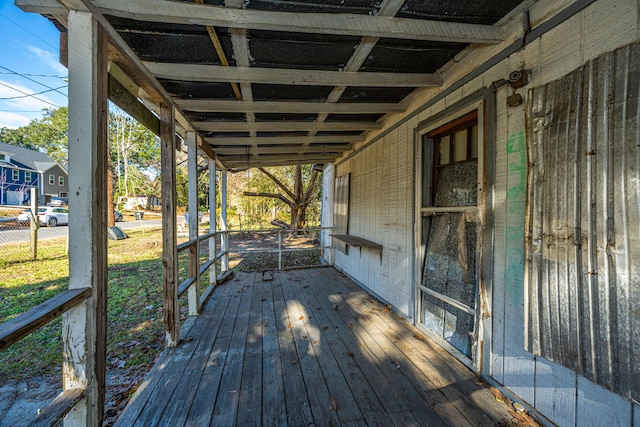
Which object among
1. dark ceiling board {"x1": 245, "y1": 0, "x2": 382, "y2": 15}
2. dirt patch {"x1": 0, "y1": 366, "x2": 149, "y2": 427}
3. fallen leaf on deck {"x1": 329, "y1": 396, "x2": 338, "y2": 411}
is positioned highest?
dark ceiling board {"x1": 245, "y1": 0, "x2": 382, "y2": 15}

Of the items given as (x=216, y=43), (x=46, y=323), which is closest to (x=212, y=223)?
(x=216, y=43)

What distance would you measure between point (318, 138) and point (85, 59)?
3.23 m

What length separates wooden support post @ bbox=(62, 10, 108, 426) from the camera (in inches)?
48.9

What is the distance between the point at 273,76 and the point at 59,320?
14.5ft


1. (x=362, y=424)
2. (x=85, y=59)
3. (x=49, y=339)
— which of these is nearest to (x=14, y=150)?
(x=49, y=339)

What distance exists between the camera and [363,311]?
3361 millimetres

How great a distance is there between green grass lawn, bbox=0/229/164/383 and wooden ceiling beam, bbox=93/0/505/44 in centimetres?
282

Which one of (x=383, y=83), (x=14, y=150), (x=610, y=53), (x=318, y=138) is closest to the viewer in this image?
(x=610, y=53)

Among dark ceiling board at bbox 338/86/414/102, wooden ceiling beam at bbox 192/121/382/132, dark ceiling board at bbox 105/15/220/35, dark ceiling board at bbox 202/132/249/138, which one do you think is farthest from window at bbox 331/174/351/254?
dark ceiling board at bbox 105/15/220/35

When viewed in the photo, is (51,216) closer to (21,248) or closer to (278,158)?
(21,248)

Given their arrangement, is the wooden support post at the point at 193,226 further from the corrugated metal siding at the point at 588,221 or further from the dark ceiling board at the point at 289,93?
the corrugated metal siding at the point at 588,221

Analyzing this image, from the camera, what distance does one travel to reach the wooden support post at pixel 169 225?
2.36 metres

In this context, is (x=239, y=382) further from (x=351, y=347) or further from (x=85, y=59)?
(x=85, y=59)

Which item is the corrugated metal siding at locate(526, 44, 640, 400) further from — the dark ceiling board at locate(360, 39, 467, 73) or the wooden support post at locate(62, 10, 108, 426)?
the wooden support post at locate(62, 10, 108, 426)
